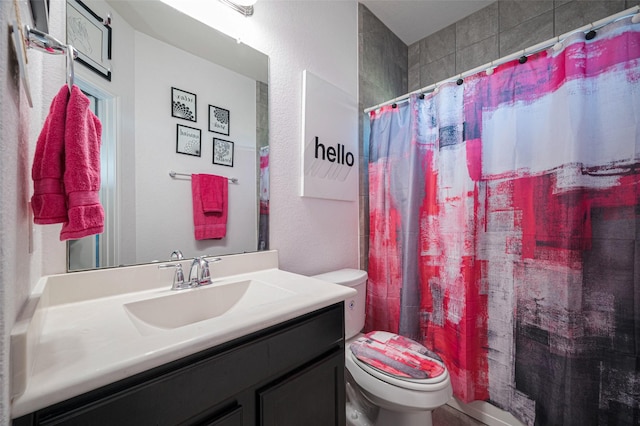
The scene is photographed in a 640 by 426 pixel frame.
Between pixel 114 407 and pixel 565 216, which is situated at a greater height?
pixel 565 216

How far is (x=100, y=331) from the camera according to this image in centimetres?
59

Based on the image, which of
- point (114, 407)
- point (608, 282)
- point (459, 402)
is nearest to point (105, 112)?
point (114, 407)

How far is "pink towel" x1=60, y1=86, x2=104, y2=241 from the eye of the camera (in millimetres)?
553

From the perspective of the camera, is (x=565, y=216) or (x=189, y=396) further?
(x=565, y=216)

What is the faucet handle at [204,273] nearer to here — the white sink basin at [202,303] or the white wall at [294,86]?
the white sink basin at [202,303]

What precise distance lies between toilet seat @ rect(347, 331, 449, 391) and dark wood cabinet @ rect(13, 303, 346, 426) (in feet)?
0.84

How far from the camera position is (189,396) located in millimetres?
537

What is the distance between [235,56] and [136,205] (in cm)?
77

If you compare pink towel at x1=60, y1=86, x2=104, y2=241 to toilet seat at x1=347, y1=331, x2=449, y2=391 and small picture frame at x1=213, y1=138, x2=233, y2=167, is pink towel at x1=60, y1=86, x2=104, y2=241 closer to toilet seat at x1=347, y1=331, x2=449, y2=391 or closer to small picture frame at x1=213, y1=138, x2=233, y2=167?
small picture frame at x1=213, y1=138, x2=233, y2=167

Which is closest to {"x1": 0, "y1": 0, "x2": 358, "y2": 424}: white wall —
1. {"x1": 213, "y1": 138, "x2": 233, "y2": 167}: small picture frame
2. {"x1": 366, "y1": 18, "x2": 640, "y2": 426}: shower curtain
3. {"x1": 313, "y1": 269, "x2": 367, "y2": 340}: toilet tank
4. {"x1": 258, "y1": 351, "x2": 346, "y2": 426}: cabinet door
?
{"x1": 313, "y1": 269, "x2": 367, "y2": 340}: toilet tank

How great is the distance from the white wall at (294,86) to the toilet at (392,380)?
0.29 metres

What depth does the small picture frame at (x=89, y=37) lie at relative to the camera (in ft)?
2.57

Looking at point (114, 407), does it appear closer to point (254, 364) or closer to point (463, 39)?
point (254, 364)

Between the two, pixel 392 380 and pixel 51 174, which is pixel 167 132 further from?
pixel 392 380
